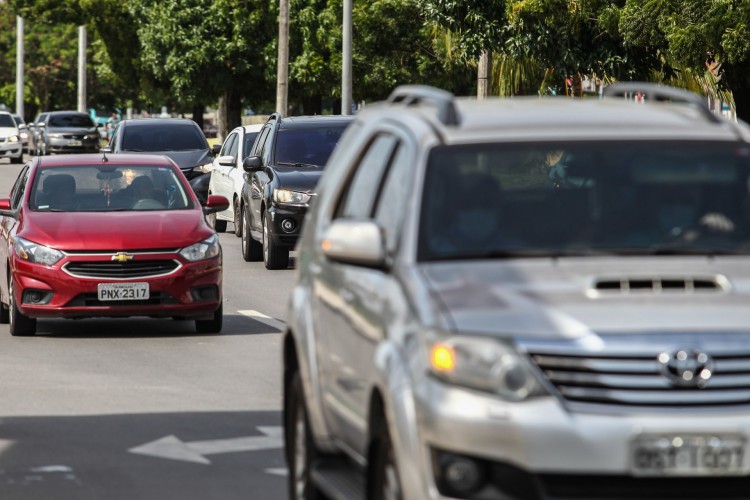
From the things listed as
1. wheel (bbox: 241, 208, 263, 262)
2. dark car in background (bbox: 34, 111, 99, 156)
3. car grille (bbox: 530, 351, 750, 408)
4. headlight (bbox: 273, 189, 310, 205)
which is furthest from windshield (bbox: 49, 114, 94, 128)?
car grille (bbox: 530, 351, 750, 408)

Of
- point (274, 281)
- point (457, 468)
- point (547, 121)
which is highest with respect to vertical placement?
point (547, 121)

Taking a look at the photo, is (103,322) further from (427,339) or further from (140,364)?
(427,339)

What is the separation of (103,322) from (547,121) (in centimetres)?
1042

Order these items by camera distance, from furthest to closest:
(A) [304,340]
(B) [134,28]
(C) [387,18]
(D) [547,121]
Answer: (B) [134,28], (C) [387,18], (A) [304,340], (D) [547,121]

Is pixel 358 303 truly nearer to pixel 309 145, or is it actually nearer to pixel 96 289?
pixel 96 289

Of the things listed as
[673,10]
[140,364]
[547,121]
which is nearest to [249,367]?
[140,364]

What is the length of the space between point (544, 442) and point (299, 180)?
17.2 m

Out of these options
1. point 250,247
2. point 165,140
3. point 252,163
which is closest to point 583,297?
point 252,163

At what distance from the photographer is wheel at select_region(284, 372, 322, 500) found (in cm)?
722

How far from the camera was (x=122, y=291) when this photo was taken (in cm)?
1484

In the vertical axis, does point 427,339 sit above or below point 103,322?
above

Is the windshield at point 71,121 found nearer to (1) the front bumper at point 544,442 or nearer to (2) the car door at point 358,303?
(2) the car door at point 358,303

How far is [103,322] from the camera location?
16.6 meters

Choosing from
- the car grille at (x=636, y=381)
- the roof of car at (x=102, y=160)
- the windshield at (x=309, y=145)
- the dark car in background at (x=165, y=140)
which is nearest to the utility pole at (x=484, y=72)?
the dark car in background at (x=165, y=140)
